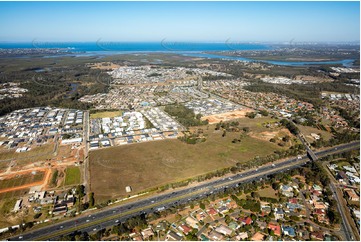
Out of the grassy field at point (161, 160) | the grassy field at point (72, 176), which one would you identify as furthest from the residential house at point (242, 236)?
the grassy field at point (72, 176)

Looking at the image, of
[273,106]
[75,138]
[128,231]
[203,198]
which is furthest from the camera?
[273,106]

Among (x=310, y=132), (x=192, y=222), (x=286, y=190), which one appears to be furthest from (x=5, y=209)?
(x=310, y=132)

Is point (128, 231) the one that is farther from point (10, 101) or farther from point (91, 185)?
point (10, 101)

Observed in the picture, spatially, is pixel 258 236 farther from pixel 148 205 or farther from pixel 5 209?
pixel 5 209

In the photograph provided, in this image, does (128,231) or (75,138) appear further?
(75,138)

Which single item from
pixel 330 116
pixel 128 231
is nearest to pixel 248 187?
pixel 128 231

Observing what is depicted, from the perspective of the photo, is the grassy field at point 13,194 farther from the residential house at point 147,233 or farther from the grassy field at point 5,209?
the residential house at point 147,233

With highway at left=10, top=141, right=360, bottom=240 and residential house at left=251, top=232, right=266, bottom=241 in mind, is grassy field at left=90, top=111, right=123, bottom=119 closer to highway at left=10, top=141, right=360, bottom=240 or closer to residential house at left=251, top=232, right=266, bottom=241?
highway at left=10, top=141, right=360, bottom=240
